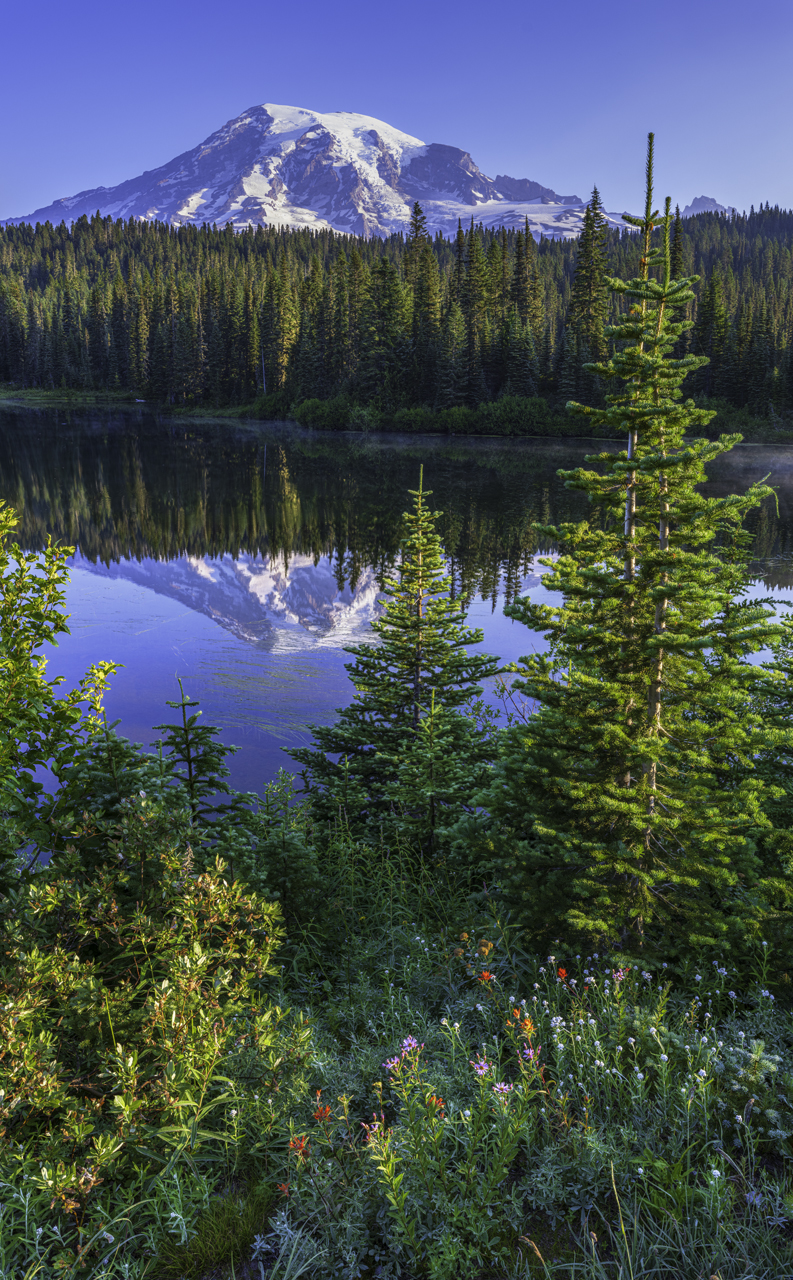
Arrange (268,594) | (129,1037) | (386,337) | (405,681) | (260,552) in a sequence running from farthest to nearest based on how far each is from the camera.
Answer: (386,337) < (260,552) < (268,594) < (405,681) < (129,1037)

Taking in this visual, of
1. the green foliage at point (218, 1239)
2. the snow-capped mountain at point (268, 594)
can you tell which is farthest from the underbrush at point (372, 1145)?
the snow-capped mountain at point (268, 594)

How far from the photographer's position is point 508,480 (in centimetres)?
4441

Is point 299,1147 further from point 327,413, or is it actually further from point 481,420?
point 327,413

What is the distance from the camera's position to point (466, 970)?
16.0ft

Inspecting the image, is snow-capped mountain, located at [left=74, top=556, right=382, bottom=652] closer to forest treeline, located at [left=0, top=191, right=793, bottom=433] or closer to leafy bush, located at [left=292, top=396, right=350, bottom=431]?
forest treeline, located at [left=0, top=191, right=793, bottom=433]

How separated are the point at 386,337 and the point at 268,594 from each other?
64.8 m

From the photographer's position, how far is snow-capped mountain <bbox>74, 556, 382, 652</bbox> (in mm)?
18344

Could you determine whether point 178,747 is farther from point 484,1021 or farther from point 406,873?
point 484,1021

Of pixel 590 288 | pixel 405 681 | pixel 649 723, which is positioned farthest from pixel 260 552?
pixel 590 288

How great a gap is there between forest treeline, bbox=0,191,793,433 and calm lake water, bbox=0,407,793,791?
14.1 meters

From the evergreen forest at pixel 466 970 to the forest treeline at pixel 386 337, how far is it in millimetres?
41561

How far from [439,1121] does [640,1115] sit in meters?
0.95

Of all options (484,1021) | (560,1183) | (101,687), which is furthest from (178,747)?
(560,1183)

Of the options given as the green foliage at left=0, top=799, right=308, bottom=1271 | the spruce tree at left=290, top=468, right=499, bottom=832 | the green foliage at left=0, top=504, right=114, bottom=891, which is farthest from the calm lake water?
the green foliage at left=0, top=799, right=308, bottom=1271
